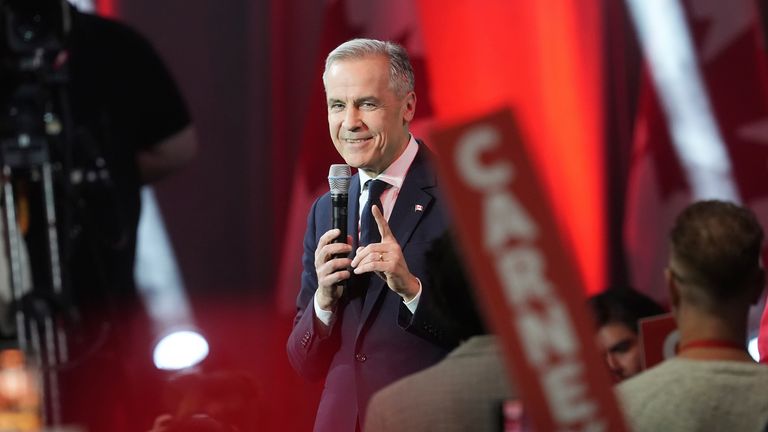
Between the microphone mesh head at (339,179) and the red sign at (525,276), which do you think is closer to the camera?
the red sign at (525,276)

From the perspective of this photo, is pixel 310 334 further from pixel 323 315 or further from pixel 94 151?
pixel 94 151

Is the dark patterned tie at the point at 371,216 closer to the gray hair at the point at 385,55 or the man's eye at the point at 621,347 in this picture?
the gray hair at the point at 385,55

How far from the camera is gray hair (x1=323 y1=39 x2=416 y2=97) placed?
2.29m

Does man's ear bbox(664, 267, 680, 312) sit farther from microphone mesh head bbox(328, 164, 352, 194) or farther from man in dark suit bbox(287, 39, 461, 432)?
microphone mesh head bbox(328, 164, 352, 194)

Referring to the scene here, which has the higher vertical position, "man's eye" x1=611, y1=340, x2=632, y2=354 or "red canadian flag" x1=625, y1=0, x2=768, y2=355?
"red canadian flag" x1=625, y1=0, x2=768, y2=355

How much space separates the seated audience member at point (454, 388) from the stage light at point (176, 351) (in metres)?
1.47

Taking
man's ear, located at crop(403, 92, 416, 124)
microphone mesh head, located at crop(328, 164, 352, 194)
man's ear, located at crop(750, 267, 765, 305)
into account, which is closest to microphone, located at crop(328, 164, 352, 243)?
microphone mesh head, located at crop(328, 164, 352, 194)

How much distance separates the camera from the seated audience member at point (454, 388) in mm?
1942

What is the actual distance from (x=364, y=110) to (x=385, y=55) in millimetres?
102

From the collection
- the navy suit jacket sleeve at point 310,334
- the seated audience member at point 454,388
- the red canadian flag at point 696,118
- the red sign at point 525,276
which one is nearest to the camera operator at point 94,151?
the navy suit jacket sleeve at point 310,334

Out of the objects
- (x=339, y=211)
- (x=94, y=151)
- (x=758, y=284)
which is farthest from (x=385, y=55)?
(x=94, y=151)

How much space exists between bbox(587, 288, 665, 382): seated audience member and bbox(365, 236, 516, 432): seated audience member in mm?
1330

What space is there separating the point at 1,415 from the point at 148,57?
1.01 m

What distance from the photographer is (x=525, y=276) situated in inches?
55.2
